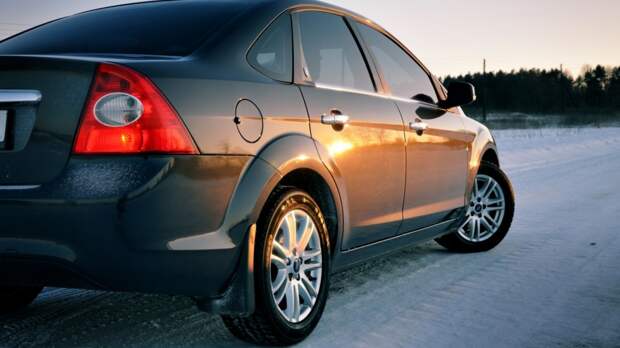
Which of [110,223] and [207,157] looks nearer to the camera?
[110,223]

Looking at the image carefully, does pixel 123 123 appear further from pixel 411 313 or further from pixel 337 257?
pixel 411 313

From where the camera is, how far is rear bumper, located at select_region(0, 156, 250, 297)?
2475 mm

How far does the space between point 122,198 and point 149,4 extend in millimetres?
1713

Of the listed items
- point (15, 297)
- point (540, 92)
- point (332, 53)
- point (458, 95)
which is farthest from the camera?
point (540, 92)

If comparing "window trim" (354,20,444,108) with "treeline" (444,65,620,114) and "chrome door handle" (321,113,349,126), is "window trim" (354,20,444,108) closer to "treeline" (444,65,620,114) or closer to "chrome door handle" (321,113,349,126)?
"chrome door handle" (321,113,349,126)

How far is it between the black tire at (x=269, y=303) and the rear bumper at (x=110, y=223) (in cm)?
36

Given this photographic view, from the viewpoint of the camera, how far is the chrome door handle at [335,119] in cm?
339

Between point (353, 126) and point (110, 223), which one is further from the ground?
point (353, 126)

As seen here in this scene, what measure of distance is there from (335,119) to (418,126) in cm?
108

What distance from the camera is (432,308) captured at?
3797mm

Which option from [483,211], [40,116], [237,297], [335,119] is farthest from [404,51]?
[40,116]

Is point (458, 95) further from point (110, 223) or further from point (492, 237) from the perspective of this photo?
point (110, 223)

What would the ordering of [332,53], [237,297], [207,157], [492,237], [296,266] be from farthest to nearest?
1. [492,237]
2. [332,53]
3. [296,266]
4. [237,297]
5. [207,157]

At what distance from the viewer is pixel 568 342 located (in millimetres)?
3213
